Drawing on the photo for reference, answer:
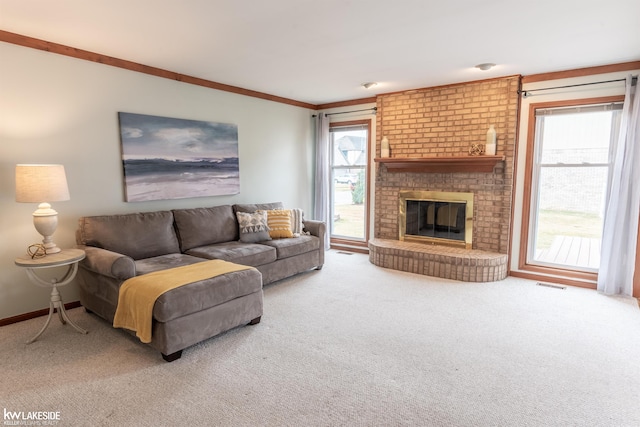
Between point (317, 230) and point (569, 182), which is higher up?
point (569, 182)

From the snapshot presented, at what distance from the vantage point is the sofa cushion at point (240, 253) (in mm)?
3764

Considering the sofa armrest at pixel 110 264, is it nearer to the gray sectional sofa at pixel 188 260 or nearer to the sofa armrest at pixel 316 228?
the gray sectional sofa at pixel 188 260

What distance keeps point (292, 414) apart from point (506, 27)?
10.3ft

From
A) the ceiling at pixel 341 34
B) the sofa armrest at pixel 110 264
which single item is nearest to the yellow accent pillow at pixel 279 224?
the ceiling at pixel 341 34

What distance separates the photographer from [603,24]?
9.18 feet

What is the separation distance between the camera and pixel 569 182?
4.26m

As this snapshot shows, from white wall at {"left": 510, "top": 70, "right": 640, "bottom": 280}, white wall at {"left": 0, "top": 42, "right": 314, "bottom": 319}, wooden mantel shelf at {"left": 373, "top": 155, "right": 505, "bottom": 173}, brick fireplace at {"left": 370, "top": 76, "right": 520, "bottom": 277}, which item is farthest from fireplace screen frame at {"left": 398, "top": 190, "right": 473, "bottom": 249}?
white wall at {"left": 0, "top": 42, "right": 314, "bottom": 319}

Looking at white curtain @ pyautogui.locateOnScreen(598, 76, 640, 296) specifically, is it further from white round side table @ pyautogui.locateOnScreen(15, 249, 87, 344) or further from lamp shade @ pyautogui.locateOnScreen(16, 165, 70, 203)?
lamp shade @ pyautogui.locateOnScreen(16, 165, 70, 203)

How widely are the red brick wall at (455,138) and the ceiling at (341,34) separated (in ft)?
1.36

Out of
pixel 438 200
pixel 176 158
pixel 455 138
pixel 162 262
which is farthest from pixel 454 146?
pixel 162 262

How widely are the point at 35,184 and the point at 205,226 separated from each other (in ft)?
5.59

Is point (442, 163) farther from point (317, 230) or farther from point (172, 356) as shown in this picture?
point (172, 356)

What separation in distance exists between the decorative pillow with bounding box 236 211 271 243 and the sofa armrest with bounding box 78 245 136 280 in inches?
61.4

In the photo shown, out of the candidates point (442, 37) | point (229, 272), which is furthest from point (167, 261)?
point (442, 37)
